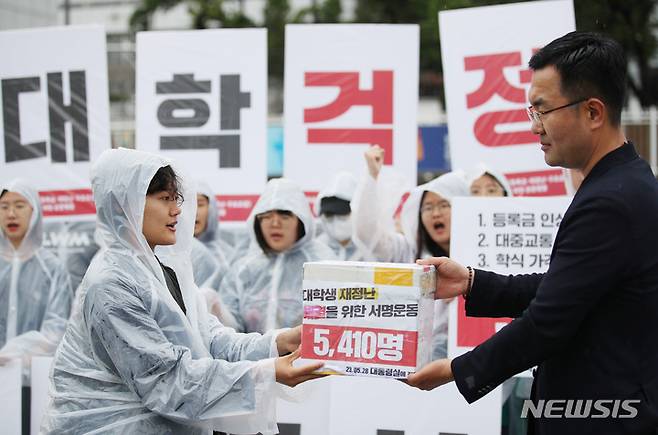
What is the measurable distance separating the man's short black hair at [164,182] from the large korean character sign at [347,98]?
9.03ft

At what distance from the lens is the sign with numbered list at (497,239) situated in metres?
4.05

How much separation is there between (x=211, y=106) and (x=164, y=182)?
9.72ft

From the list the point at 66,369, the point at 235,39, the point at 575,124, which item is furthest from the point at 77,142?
the point at 575,124

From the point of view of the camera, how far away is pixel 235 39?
215 inches

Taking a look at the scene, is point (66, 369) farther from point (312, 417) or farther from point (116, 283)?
point (312, 417)

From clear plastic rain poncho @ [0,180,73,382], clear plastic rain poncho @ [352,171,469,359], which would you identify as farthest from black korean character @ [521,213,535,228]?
clear plastic rain poncho @ [0,180,73,382]

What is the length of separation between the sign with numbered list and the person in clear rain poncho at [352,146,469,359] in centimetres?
69

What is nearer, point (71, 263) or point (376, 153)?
point (376, 153)

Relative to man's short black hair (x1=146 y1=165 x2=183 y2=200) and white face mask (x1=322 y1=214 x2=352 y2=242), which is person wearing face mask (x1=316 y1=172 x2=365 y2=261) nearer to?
white face mask (x1=322 y1=214 x2=352 y2=242)

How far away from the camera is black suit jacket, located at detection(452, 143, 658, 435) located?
207 cm

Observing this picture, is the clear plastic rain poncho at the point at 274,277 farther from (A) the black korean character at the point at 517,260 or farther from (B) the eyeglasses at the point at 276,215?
(A) the black korean character at the point at 517,260

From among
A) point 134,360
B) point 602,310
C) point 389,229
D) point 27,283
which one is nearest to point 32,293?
point 27,283

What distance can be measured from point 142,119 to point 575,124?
382 cm

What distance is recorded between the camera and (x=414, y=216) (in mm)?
4887
